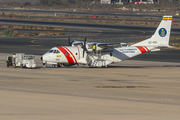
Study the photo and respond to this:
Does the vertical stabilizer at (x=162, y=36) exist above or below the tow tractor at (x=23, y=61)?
above

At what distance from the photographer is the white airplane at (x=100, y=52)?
40.4 metres

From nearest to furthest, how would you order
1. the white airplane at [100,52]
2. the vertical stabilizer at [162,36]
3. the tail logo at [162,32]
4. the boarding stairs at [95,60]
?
the white airplane at [100,52], the boarding stairs at [95,60], the vertical stabilizer at [162,36], the tail logo at [162,32]

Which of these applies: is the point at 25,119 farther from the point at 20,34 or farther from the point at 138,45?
the point at 20,34

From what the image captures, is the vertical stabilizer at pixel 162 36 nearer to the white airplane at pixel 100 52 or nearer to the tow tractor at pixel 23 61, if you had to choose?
the white airplane at pixel 100 52

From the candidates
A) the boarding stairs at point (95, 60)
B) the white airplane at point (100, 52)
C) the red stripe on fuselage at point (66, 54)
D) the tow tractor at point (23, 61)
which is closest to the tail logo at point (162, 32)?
the white airplane at point (100, 52)

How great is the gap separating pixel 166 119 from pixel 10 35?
85953 millimetres

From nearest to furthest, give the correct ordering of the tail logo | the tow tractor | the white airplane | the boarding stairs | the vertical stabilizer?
the tow tractor → the white airplane → the boarding stairs → the vertical stabilizer → the tail logo

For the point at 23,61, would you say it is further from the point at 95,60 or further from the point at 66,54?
the point at 95,60

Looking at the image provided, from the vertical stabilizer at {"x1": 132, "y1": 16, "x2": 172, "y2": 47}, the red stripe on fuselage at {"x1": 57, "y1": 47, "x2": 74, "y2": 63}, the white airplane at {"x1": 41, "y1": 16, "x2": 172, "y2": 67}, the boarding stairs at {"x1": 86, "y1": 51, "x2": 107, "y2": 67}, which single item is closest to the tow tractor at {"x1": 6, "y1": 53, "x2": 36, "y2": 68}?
the white airplane at {"x1": 41, "y1": 16, "x2": 172, "y2": 67}

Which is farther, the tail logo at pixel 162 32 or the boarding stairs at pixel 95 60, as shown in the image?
the tail logo at pixel 162 32

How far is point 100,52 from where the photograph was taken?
41.7 metres

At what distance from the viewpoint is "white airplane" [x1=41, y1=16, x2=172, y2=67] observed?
4038 centimetres

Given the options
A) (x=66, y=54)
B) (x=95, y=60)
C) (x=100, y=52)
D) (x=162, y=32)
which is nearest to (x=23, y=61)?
(x=66, y=54)

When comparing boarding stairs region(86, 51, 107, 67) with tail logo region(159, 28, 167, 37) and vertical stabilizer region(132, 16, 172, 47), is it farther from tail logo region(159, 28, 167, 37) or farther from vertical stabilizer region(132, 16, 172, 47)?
tail logo region(159, 28, 167, 37)
